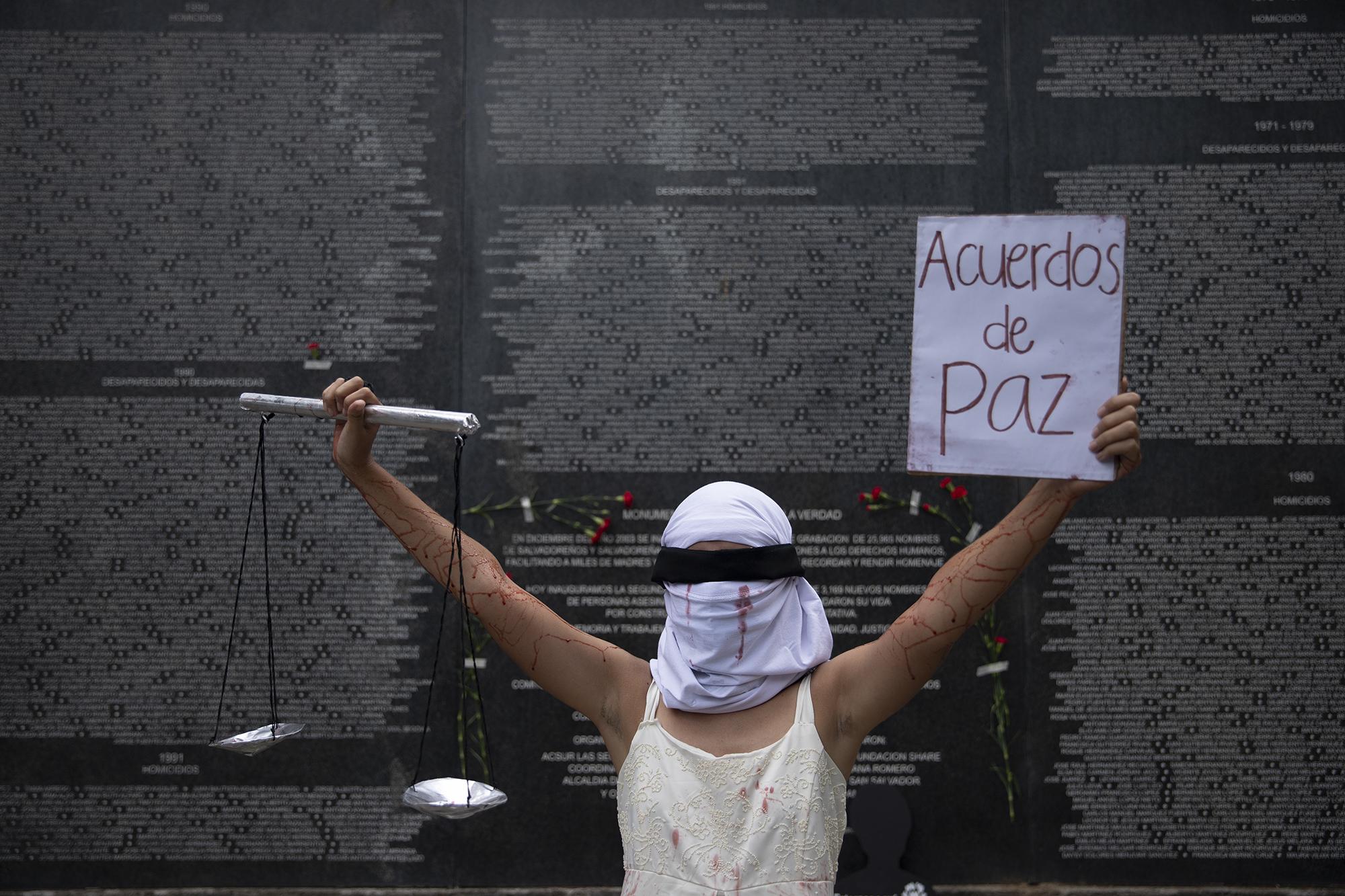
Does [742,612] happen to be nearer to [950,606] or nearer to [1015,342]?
[950,606]

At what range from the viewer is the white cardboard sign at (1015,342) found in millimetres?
1896

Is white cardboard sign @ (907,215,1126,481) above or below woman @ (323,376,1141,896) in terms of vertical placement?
above

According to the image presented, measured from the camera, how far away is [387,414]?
6.82 feet

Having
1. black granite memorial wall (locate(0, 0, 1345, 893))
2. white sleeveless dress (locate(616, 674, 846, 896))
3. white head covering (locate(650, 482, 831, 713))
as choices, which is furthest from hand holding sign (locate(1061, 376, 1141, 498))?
black granite memorial wall (locate(0, 0, 1345, 893))

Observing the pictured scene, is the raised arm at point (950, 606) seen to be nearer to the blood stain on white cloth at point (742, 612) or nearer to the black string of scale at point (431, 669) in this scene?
the blood stain on white cloth at point (742, 612)

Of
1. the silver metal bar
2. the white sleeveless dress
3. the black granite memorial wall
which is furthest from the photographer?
the black granite memorial wall

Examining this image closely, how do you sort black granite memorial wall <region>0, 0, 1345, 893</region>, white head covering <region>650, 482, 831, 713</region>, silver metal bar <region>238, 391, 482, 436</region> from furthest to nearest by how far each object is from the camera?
black granite memorial wall <region>0, 0, 1345, 893</region>
silver metal bar <region>238, 391, 482, 436</region>
white head covering <region>650, 482, 831, 713</region>

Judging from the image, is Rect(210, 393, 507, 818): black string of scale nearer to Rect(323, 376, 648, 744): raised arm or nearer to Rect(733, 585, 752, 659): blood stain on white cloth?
Rect(323, 376, 648, 744): raised arm

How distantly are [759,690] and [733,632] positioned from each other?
120mm

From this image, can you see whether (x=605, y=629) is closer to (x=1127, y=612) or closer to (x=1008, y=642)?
(x=1008, y=642)

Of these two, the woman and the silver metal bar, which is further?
the silver metal bar

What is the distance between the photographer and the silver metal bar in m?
2.05

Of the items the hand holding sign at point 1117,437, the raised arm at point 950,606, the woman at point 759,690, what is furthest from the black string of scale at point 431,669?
the hand holding sign at point 1117,437

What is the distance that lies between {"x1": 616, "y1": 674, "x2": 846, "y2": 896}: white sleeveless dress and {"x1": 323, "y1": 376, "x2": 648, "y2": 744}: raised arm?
0.21 meters
